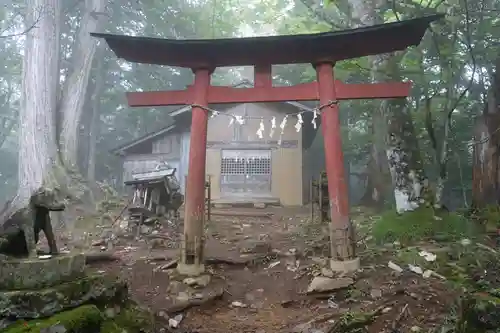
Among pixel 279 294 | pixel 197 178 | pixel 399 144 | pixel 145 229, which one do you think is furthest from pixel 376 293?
pixel 145 229

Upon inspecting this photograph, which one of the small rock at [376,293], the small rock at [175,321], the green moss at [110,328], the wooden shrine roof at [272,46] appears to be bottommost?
the small rock at [175,321]

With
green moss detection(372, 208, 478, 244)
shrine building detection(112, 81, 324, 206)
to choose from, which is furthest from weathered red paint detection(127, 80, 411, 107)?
shrine building detection(112, 81, 324, 206)

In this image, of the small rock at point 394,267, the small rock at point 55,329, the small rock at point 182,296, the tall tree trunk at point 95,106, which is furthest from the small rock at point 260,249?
the tall tree trunk at point 95,106

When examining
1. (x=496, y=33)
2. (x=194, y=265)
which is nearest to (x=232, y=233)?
(x=194, y=265)

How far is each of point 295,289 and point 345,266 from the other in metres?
0.92

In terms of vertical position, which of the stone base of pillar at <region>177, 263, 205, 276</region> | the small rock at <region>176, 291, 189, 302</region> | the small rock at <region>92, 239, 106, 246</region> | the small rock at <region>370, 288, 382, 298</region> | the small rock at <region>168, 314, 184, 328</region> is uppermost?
the stone base of pillar at <region>177, 263, 205, 276</region>

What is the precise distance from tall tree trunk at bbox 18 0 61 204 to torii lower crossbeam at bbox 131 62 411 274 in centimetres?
716

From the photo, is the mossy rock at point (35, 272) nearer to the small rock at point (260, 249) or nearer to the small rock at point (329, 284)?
the small rock at point (329, 284)

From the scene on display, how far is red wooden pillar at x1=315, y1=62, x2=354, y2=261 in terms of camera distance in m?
6.64

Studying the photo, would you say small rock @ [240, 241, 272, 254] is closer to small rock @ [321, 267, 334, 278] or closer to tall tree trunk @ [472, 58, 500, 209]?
small rock @ [321, 267, 334, 278]

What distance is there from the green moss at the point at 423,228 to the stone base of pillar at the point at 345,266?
168 centimetres

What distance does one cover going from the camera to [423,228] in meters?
7.82

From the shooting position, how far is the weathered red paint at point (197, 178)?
6.96m

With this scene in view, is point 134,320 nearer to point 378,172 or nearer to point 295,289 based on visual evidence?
point 295,289
